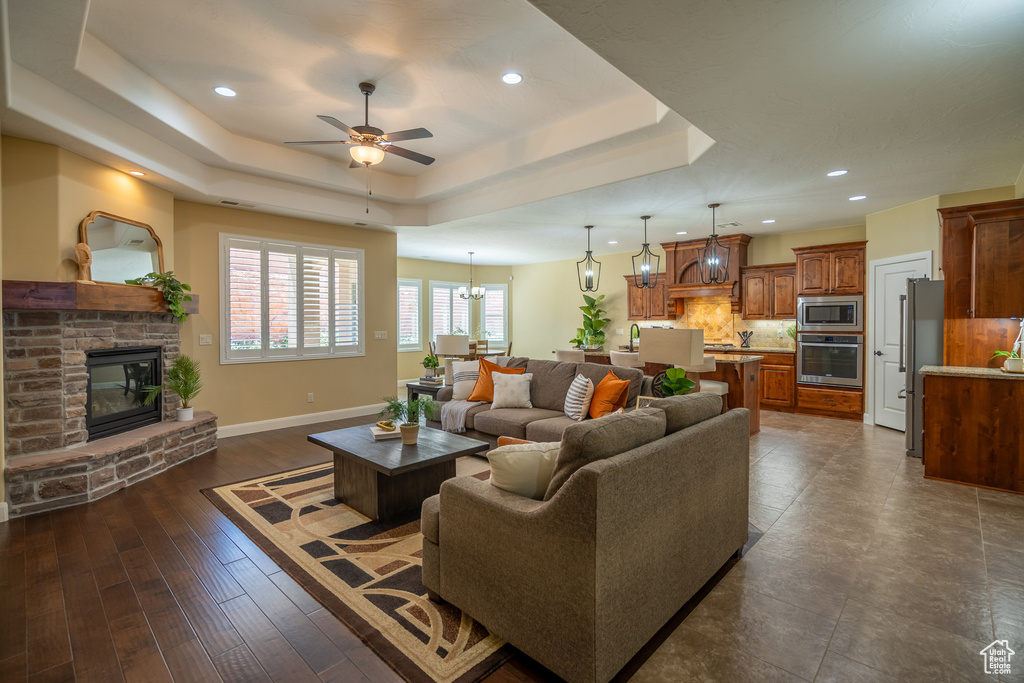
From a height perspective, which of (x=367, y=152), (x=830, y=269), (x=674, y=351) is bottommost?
(x=674, y=351)

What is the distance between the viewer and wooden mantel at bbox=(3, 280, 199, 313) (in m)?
3.40

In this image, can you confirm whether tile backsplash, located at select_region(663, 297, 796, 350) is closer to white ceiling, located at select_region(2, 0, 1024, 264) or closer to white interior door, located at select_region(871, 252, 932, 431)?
white interior door, located at select_region(871, 252, 932, 431)

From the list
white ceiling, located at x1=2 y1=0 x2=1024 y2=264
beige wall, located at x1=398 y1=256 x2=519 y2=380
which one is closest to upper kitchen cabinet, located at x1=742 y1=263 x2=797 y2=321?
white ceiling, located at x1=2 y1=0 x2=1024 y2=264

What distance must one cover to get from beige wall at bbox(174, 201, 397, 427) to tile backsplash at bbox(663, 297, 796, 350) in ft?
18.0

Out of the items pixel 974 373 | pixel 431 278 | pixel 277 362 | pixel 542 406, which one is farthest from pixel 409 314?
pixel 974 373

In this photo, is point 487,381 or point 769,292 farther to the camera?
point 769,292

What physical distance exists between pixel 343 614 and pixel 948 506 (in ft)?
14.3

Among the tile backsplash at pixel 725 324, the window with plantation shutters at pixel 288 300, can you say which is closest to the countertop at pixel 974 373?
the tile backsplash at pixel 725 324

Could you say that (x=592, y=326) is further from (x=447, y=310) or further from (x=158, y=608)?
(x=158, y=608)

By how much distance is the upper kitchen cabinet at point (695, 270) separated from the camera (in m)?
7.78

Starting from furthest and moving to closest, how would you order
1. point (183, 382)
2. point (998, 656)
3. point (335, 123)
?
1. point (183, 382)
2. point (335, 123)
3. point (998, 656)

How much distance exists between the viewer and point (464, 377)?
5.42 metres

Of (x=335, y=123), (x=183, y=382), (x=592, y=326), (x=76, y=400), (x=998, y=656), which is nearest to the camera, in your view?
(x=998, y=656)

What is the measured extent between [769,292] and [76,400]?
28.8 feet
